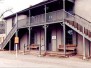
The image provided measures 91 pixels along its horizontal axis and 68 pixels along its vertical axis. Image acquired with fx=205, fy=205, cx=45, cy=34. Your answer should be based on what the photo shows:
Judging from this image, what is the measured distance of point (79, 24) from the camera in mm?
19906

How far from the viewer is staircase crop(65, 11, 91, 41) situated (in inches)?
756

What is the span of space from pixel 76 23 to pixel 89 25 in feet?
4.23

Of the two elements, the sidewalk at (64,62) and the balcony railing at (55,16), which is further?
the balcony railing at (55,16)

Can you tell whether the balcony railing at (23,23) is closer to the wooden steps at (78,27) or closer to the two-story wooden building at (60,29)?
the two-story wooden building at (60,29)

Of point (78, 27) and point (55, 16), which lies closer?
point (78, 27)

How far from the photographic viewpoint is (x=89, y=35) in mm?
18734

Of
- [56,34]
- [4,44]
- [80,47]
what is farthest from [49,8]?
[4,44]

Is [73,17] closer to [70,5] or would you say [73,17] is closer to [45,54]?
[70,5]

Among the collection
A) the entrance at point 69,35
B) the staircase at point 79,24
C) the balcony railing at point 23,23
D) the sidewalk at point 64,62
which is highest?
the balcony railing at point 23,23

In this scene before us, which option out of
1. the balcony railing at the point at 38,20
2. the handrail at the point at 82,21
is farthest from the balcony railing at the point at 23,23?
the handrail at the point at 82,21

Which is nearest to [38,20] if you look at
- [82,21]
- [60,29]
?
[60,29]

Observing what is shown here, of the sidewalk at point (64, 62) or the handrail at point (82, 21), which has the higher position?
the handrail at point (82, 21)

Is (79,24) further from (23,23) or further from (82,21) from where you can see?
(23,23)

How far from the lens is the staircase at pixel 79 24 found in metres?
19.2
